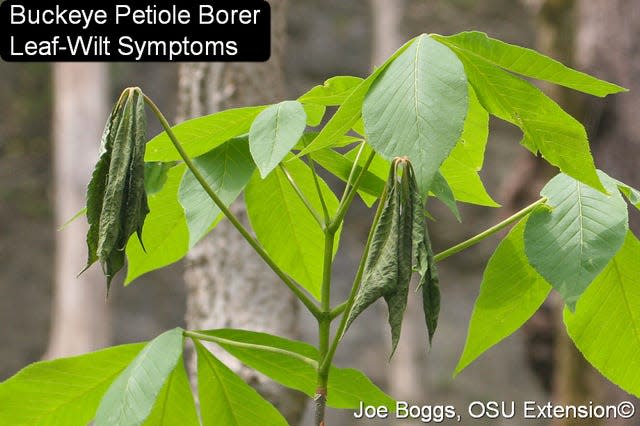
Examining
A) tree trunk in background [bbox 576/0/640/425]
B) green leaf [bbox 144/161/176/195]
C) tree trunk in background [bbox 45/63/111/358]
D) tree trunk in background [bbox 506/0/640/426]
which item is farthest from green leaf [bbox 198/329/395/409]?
tree trunk in background [bbox 45/63/111/358]

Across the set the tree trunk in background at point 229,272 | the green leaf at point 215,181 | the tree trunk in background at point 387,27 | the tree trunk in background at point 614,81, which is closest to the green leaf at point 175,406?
the green leaf at point 215,181

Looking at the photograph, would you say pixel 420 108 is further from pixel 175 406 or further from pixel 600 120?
pixel 600 120

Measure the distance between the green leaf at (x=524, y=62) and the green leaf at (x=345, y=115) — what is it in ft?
0.13

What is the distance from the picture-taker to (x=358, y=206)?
19.6 ft

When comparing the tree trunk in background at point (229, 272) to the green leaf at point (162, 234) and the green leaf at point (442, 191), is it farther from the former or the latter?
the green leaf at point (442, 191)

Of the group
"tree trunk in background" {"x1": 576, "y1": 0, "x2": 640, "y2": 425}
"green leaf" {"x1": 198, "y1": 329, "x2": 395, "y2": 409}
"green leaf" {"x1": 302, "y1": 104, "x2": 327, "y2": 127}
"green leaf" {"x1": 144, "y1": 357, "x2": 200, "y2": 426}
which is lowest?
"green leaf" {"x1": 144, "y1": 357, "x2": 200, "y2": 426}

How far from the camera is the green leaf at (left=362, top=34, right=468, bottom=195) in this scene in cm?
48

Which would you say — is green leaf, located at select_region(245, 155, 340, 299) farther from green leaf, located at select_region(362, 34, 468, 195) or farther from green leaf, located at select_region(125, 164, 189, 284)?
green leaf, located at select_region(362, 34, 468, 195)

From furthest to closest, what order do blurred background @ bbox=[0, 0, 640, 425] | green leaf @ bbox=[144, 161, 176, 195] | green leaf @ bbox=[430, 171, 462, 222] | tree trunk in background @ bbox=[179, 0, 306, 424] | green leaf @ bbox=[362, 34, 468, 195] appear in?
blurred background @ bbox=[0, 0, 640, 425] < tree trunk in background @ bbox=[179, 0, 306, 424] < green leaf @ bbox=[144, 161, 176, 195] < green leaf @ bbox=[430, 171, 462, 222] < green leaf @ bbox=[362, 34, 468, 195]

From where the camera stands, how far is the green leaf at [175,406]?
0.70 m

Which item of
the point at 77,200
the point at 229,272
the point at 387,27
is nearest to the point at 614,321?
the point at 229,272

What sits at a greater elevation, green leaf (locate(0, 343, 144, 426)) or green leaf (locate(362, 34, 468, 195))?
green leaf (locate(362, 34, 468, 195))

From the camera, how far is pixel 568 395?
283cm

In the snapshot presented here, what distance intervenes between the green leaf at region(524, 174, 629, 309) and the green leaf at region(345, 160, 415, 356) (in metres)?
0.09
